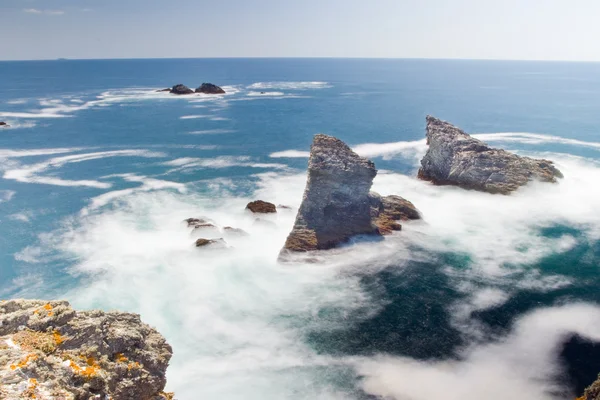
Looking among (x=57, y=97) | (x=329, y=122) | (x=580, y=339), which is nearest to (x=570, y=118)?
(x=329, y=122)

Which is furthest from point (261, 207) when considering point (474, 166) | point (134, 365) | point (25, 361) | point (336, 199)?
point (25, 361)

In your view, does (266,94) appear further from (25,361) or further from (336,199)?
(25,361)

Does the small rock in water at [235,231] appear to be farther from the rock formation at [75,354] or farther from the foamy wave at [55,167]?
the rock formation at [75,354]

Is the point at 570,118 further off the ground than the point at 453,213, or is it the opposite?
the point at 570,118

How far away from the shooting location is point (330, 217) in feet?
138

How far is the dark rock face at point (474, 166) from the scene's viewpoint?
181 ft

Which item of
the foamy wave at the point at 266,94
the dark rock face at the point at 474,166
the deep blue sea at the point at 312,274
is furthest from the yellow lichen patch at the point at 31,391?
the foamy wave at the point at 266,94

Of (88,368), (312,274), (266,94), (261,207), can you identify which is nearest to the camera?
(88,368)

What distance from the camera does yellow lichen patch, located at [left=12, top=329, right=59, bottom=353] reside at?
12.5 meters

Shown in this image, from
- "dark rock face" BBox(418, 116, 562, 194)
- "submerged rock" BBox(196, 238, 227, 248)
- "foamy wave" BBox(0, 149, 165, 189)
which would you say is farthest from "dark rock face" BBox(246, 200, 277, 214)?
"dark rock face" BBox(418, 116, 562, 194)

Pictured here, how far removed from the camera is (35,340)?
42.1 feet

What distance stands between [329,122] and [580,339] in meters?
81.7

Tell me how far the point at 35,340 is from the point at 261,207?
3593 cm

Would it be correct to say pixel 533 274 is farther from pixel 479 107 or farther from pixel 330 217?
pixel 479 107
